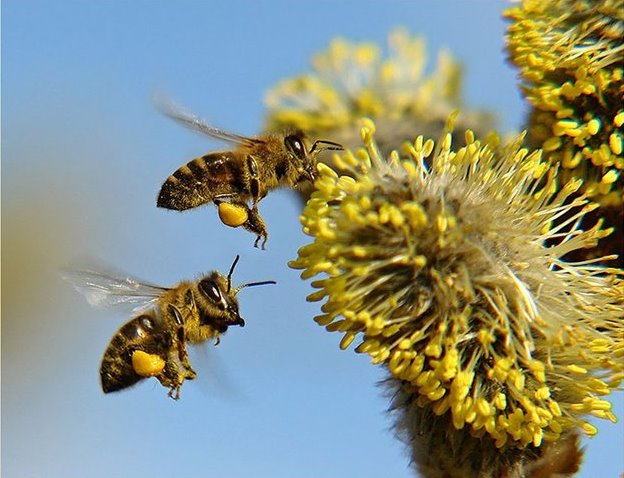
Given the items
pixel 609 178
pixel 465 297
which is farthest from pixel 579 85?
pixel 465 297

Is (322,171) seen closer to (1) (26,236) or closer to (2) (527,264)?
(2) (527,264)

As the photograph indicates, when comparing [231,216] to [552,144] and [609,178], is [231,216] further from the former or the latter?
[609,178]

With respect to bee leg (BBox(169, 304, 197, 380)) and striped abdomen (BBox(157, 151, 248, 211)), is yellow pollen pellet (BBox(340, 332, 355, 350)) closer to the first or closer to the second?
striped abdomen (BBox(157, 151, 248, 211))

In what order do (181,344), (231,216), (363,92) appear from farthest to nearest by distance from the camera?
1. (363,92)
2. (181,344)
3. (231,216)

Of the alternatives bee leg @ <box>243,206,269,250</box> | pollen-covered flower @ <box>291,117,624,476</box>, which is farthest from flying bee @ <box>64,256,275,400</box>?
pollen-covered flower @ <box>291,117,624,476</box>

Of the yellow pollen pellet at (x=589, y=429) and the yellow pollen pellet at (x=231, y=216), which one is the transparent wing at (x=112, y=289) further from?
the yellow pollen pellet at (x=589, y=429)

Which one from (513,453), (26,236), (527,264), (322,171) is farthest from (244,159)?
(26,236)
